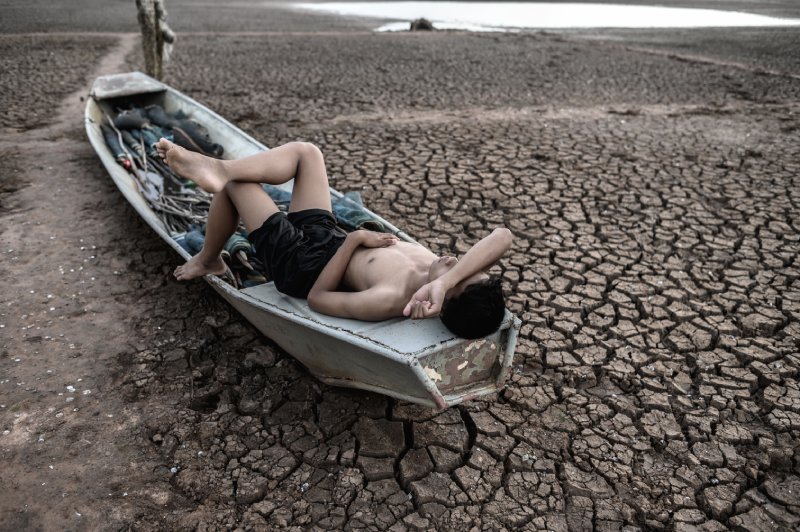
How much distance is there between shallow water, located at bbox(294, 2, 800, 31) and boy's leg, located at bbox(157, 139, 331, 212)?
51.3 feet

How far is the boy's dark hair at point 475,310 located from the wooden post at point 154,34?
24.4 ft

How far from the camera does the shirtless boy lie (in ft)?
8.08

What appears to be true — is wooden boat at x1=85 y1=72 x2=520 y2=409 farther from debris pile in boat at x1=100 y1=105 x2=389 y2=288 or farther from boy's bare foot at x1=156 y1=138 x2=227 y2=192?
boy's bare foot at x1=156 y1=138 x2=227 y2=192

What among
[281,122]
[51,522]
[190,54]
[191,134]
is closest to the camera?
[51,522]

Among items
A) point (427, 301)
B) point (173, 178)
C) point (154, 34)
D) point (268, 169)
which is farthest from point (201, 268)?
point (154, 34)

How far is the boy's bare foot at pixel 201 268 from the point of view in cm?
327

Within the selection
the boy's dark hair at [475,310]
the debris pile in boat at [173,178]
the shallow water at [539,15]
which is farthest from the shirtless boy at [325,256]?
the shallow water at [539,15]

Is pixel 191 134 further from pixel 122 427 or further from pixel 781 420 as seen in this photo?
pixel 781 420

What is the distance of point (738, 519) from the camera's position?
2.38 meters

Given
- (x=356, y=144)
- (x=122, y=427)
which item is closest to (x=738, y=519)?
(x=122, y=427)

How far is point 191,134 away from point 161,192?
1062 mm

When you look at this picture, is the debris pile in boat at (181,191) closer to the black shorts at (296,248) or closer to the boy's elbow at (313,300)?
the black shorts at (296,248)

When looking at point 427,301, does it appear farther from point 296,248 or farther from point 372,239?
point 296,248

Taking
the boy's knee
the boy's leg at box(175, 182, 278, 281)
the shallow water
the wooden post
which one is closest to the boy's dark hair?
the boy's leg at box(175, 182, 278, 281)
